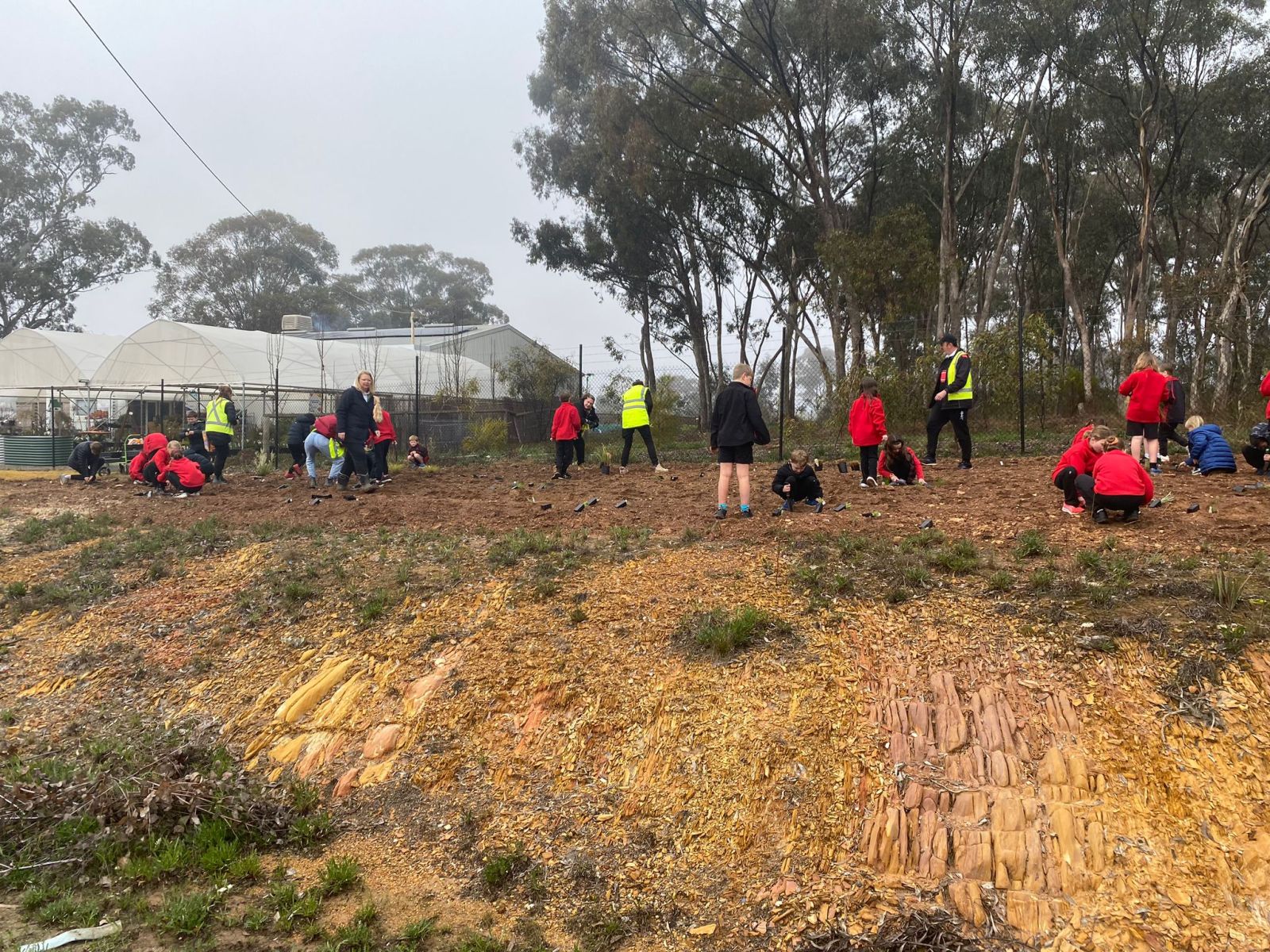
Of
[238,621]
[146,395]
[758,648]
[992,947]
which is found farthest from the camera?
[146,395]

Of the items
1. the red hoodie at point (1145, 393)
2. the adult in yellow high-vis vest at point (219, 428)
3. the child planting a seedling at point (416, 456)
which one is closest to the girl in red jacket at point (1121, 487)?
the red hoodie at point (1145, 393)

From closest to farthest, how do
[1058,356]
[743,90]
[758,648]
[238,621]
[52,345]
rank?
1. [758,648]
2. [238,621]
3. [1058,356]
4. [743,90]
5. [52,345]

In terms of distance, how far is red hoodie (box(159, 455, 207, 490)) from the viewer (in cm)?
1111

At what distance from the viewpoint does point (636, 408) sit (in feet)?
37.4

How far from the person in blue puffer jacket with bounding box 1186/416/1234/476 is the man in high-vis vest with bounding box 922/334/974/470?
2312 millimetres

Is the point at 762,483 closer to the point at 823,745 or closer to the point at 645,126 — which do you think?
the point at 823,745

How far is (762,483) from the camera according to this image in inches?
371

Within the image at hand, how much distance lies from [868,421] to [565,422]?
15.8ft

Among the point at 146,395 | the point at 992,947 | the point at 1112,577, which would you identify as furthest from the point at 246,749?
the point at 146,395

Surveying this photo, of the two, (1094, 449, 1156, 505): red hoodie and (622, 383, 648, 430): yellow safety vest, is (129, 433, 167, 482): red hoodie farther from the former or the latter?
(1094, 449, 1156, 505): red hoodie

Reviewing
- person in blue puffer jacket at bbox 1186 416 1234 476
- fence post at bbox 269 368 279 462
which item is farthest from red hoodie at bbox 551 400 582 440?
person in blue puffer jacket at bbox 1186 416 1234 476

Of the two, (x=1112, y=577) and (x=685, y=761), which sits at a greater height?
(x=1112, y=577)

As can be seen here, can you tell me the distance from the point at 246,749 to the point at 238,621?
164 cm

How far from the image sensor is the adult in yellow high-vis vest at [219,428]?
12.1 meters
